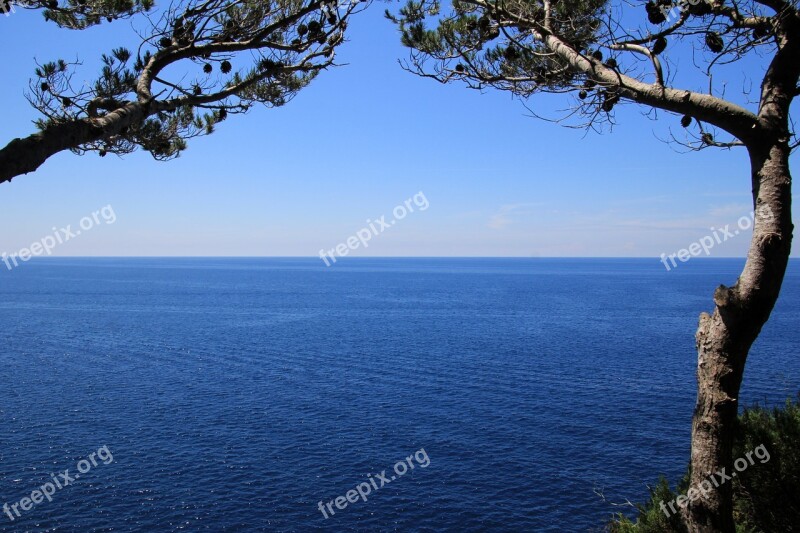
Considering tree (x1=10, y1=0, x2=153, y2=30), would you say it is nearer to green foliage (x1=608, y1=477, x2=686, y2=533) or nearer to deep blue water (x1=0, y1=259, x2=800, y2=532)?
green foliage (x1=608, y1=477, x2=686, y2=533)

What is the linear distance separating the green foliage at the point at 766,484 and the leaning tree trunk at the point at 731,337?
591 cm

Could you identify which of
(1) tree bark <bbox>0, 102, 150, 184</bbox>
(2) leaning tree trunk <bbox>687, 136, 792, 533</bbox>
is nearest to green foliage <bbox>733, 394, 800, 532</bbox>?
(2) leaning tree trunk <bbox>687, 136, 792, 533</bbox>

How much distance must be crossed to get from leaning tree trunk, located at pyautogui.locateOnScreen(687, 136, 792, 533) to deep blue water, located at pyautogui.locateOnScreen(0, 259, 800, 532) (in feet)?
66.1

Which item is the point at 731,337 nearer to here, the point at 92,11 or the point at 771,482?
the point at 771,482

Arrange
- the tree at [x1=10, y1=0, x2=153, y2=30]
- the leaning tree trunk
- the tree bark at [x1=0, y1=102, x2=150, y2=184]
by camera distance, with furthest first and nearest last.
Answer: the tree at [x1=10, y1=0, x2=153, y2=30]
the tree bark at [x1=0, y1=102, x2=150, y2=184]
the leaning tree trunk

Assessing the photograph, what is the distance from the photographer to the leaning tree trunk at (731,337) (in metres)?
7.39

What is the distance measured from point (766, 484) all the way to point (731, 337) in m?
8.18

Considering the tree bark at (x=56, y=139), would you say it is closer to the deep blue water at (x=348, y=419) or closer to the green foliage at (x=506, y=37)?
the green foliage at (x=506, y=37)

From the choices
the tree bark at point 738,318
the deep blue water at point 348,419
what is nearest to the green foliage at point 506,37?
the tree bark at point 738,318

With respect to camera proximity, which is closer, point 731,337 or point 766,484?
point 731,337

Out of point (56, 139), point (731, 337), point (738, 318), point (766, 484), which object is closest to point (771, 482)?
point (766, 484)

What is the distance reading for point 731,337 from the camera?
7.49 m

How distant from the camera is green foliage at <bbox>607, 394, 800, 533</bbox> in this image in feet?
42.3

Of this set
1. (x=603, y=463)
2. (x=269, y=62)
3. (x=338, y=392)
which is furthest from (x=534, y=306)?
(x=269, y=62)
